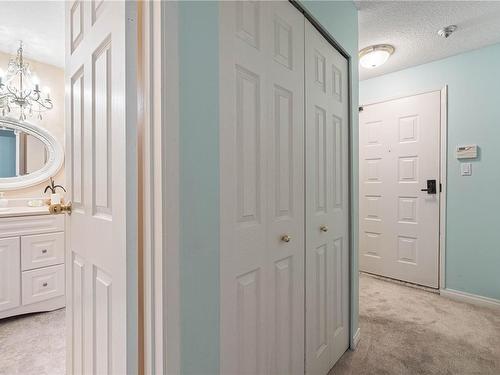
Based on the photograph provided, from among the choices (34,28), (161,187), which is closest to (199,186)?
(161,187)

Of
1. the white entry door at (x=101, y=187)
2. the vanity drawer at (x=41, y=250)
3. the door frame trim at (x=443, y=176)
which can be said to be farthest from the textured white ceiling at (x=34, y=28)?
the door frame trim at (x=443, y=176)

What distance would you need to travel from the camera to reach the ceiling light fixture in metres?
2.12

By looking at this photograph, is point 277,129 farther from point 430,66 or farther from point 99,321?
point 430,66

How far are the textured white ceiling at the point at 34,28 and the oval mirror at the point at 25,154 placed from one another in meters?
0.67

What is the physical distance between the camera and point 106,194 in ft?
2.93

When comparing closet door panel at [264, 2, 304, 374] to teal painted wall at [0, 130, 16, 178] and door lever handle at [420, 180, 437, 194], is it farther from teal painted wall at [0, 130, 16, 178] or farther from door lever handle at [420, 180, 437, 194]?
teal painted wall at [0, 130, 16, 178]

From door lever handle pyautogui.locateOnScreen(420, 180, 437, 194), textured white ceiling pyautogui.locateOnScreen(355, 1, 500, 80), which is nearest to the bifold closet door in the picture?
textured white ceiling pyautogui.locateOnScreen(355, 1, 500, 80)

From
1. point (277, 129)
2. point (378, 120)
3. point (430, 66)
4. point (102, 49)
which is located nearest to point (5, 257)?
point (102, 49)

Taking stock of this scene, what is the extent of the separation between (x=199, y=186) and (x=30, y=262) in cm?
224

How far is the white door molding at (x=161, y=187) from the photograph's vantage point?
0.70 metres

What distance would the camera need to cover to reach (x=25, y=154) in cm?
261

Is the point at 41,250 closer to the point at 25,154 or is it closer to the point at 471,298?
the point at 25,154

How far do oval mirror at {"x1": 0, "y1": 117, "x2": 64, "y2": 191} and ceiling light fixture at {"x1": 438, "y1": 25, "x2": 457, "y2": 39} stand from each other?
12.0 feet

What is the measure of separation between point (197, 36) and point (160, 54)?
0.47ft
